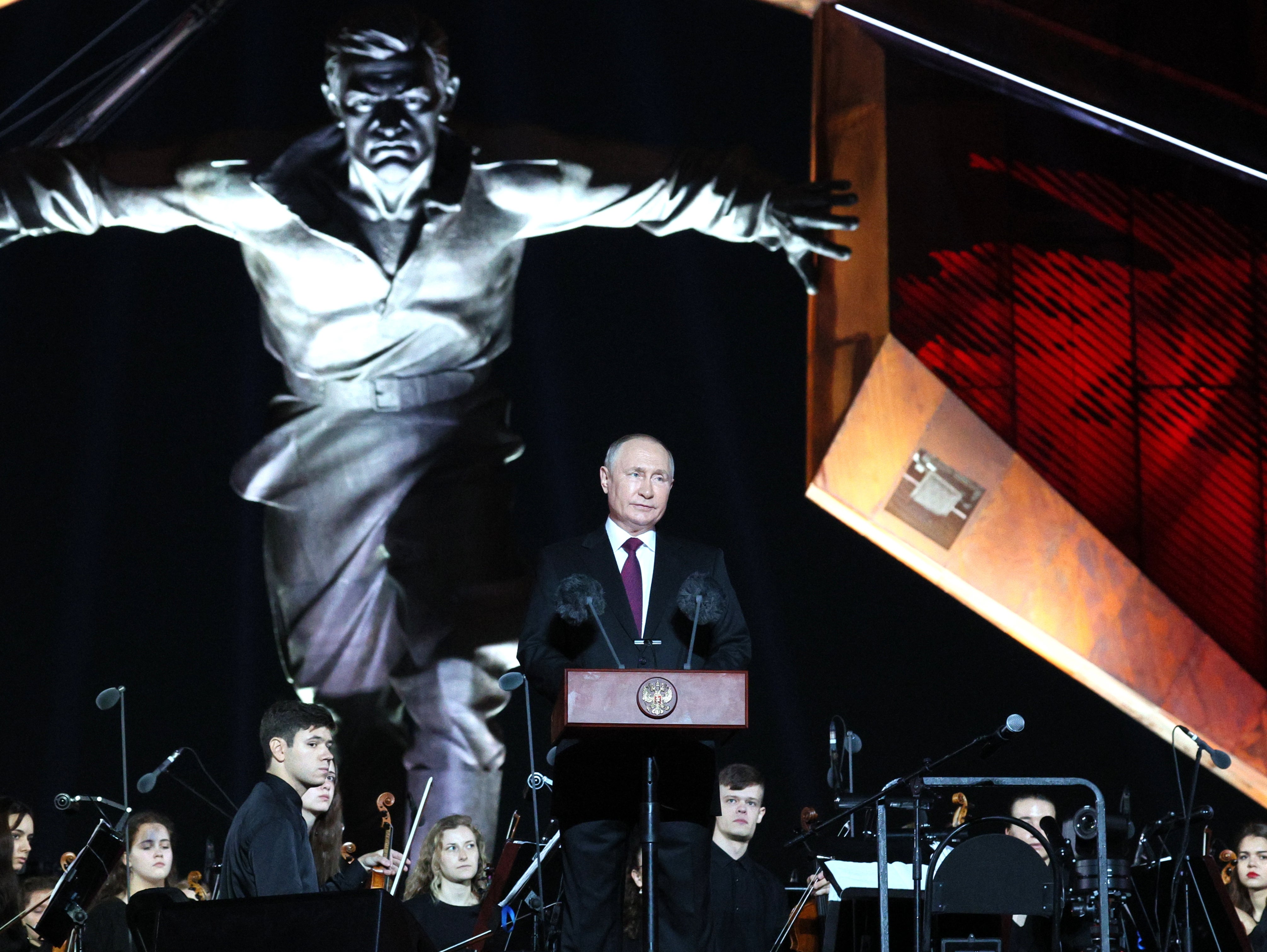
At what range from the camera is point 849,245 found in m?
7.39

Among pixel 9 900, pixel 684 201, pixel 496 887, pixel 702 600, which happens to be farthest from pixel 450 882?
pixel 684 201

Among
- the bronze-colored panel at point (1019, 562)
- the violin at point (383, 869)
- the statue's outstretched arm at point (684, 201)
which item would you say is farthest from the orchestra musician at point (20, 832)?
the bronze-colored panel at point (1019, 562)

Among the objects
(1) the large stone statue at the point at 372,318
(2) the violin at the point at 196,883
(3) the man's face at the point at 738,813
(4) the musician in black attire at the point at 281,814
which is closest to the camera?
(4) the musician in black attire at the point at 281,814

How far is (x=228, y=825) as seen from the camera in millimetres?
6863

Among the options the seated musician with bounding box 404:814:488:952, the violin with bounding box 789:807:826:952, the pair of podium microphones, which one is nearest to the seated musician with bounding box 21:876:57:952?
the seated musician with bounding box 404:814:488:952

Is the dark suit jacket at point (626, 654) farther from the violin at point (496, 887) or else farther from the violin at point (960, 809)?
the violin at point (960, 809)

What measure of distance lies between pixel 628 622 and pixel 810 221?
4556 millimetres

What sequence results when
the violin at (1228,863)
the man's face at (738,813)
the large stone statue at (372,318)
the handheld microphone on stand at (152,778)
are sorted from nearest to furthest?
1. the handheld microphone on stand at (152,778)
2. the man's face at (738,813)
3. the violin at (1228,863)
4. the large stone statue at (372,318)

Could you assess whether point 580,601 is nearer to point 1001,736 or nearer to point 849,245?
point 1001,736

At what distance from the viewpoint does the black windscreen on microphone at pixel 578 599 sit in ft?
10.3

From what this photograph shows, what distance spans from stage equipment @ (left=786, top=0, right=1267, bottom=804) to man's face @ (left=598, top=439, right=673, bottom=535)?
4122 millimetres

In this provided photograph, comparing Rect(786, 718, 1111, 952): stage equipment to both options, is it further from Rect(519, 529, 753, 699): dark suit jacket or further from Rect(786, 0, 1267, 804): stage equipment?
Rect(786, 0, 1267, 804): stage equipment

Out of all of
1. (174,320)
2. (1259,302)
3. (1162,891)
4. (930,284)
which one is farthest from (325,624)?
(1259,302)

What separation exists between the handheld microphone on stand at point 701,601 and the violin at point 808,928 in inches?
78.6
